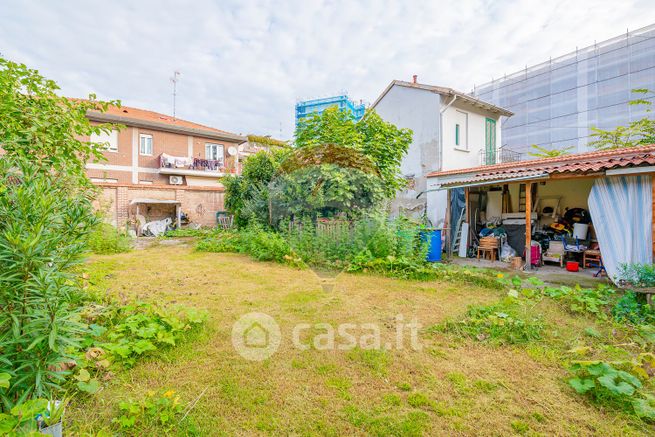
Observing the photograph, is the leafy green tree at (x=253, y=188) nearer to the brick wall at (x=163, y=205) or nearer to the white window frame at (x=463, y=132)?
the brick wall at (x=163, y=205)

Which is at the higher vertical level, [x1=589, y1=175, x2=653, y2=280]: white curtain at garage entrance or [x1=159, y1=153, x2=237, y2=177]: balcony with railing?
[x1=159, y1=153, x2=237, y2=177]: balcony with railing

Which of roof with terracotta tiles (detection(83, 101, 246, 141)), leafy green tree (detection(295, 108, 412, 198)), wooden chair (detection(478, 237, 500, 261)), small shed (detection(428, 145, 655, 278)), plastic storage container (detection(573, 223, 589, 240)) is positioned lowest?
wooden chair (detection(478, 237, 500, 261))

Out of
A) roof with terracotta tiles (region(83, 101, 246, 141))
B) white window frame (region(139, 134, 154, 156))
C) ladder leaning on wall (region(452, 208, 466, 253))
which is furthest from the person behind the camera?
white window frame (region(139, 134, 154, 156))

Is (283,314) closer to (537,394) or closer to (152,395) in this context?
(152,395)

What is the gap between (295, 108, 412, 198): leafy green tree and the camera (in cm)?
770

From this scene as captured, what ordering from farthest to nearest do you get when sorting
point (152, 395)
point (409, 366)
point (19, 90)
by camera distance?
point (19, 90) → point (409, 366) → point (152, 395)

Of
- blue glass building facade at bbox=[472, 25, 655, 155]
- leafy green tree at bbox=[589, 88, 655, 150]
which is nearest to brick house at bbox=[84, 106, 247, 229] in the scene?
leafy green tree at bbox=[589, 88, 655, 150]

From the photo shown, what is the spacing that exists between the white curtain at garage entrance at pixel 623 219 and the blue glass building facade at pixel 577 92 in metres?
13.8

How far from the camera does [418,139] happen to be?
13.2m

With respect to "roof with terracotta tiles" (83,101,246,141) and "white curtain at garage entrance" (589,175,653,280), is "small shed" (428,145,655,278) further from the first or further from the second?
"roof with terracotta tiles" (83,101,246,141)

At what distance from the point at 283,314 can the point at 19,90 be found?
381 cm

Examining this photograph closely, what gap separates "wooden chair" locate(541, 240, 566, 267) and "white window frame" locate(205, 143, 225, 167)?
19638 mm

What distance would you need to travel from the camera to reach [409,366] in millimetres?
2559

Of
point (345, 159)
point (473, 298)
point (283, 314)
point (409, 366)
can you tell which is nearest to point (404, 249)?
point (473, 298)
